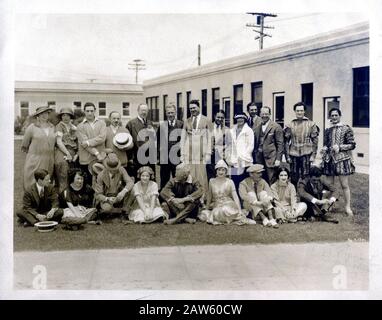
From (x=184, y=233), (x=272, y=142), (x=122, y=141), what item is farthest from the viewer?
(x=272, y=142)

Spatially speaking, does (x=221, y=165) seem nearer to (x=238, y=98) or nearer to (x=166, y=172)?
(x=166, y=172)

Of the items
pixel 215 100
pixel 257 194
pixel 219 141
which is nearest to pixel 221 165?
pixel 219 141

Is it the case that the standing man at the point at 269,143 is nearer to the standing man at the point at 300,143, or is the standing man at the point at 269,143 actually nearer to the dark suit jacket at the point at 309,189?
the standing man at the point at 300,143

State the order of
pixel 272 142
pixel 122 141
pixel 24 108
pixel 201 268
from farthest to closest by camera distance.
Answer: pixel 272 142 < pixel 122 141 < pixel 24 108 < pixel 201 268

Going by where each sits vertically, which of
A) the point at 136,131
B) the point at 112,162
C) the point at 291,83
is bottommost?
the point at 112,162

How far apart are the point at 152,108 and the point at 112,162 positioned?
2.25 feet

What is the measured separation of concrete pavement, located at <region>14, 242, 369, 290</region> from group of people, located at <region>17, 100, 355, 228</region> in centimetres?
38

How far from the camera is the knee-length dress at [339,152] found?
556 centimetres

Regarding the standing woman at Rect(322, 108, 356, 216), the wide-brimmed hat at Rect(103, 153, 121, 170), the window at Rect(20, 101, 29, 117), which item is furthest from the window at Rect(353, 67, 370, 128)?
the window at Rect(20, 101, 29, 117)

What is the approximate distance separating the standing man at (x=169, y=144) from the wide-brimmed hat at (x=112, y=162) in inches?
17.1

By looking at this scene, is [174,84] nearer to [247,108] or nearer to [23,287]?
[247,108]

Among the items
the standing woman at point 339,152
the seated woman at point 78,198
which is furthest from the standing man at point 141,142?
the standing woman at point 339,152

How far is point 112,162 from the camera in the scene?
5.61m

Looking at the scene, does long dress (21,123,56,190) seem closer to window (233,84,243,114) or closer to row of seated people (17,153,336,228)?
row of seated people (17,153,336,228)
